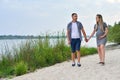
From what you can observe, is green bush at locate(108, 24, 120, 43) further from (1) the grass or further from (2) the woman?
(2) the woman

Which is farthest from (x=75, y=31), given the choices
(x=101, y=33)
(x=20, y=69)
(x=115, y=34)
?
(x=115, y=34)

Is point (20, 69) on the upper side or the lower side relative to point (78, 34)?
lower

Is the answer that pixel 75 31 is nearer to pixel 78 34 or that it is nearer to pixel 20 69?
pixel 78 34

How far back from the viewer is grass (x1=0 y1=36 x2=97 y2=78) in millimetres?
15609

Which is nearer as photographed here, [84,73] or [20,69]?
[84,73]

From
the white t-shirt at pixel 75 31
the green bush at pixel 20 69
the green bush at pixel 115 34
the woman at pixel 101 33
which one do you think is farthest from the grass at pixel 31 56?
the green bush at pixel 115 34

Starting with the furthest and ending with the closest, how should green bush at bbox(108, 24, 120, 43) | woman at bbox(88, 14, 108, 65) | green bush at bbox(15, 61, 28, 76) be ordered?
green bush at bbox(108, 24, 120, 43), green bush at bbox(15, 61, 28, 76), woman at bbox(88, 14, 108, 65)

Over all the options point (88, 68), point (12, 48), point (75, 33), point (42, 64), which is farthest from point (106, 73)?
point (12, 48)

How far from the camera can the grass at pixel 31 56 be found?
15.6m

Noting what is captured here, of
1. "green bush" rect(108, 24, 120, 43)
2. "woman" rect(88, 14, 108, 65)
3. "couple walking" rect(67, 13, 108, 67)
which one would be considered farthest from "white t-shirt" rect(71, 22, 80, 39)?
"green bush" rect(108, 24, 120, 43)

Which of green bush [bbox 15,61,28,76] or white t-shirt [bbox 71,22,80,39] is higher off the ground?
white t-shirt [bbox 71,22,80,39]

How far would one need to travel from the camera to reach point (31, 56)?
16.9 metres

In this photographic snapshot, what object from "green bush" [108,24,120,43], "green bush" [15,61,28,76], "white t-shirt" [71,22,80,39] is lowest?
"green bush" [15,61,28,76]

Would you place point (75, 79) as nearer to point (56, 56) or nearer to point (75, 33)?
point (75, 33)
